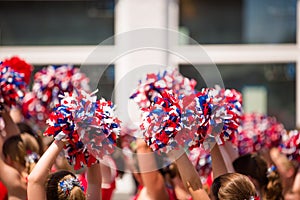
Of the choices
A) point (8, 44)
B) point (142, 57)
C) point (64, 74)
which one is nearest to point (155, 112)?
point (64, 74)

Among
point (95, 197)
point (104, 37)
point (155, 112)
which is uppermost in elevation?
point (104, 37)

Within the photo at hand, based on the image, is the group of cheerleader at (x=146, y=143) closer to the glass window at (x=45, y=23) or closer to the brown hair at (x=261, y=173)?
the brown hair at (x=261, y=173)

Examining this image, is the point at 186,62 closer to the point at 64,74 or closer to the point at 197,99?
the point at 64,74

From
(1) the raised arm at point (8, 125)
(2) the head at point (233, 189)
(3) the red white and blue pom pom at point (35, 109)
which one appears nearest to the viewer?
(2) the head at point (233, 189)

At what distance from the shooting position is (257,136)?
5.25 metres

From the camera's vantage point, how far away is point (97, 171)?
11.9 feet

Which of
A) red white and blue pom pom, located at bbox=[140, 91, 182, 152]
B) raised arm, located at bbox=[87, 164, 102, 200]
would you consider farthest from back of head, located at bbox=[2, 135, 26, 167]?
red white and blue pom pom, located at bbox=[140, 91, 182, 152]

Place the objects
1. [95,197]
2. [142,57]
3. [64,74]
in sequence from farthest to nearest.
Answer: [142,57] → [64,74] → [95,197]

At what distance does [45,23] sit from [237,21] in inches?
77.1

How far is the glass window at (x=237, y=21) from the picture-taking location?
24.4 feet

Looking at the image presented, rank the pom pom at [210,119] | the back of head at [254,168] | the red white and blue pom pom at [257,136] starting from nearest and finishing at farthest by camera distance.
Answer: the pom pom at [210,119]
the back of head at [254,168]
the red white and blue pom pom at [257,136]

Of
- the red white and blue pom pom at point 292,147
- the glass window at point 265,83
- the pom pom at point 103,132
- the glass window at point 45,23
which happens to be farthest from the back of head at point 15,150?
the glass window at point 265,83

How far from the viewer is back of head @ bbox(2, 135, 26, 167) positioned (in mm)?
4293

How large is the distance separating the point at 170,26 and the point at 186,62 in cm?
39
